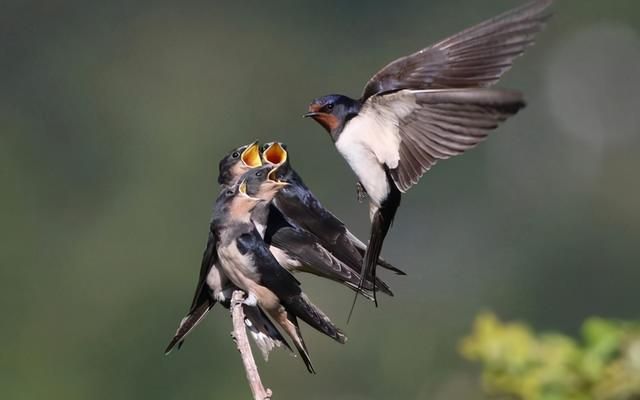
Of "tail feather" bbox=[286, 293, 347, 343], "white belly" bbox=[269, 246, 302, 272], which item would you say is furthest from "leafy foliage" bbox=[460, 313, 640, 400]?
"white belly" bbox=[269, 246, 302, 272]

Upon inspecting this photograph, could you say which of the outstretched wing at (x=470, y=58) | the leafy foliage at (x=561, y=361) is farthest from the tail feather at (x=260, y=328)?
the leafy foliage at (x=561, y=361)

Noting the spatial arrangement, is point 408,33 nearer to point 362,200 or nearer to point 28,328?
point 28,328

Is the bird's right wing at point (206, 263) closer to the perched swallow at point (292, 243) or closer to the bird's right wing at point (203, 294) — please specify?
the bird's right wing at point (203, 294)

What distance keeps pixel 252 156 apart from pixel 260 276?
759 mm

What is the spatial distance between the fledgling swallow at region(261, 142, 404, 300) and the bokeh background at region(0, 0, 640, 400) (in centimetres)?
527

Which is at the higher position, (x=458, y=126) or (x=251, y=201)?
(x=458, y=126)

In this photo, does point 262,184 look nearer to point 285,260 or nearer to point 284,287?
point 284,287

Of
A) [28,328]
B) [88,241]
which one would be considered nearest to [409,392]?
[28,328]

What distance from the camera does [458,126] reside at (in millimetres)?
3947

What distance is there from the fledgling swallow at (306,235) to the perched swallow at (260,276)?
0.77 ft

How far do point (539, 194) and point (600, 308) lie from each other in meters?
7.85

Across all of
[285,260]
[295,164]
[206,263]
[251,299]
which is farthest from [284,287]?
[295,164]

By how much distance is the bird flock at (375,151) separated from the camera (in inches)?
154

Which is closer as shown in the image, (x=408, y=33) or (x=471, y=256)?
(x=471, y=256)
